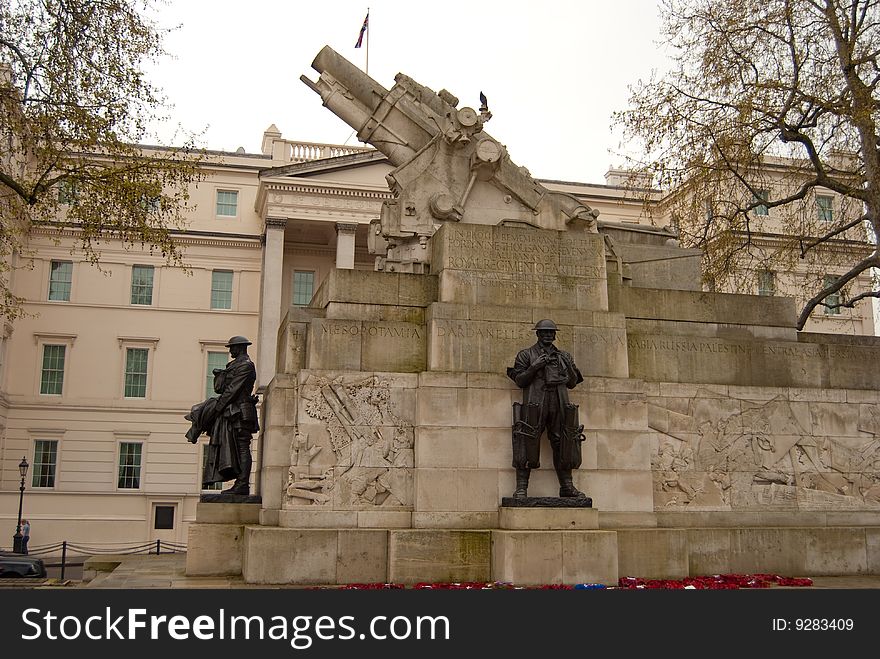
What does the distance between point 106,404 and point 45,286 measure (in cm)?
734

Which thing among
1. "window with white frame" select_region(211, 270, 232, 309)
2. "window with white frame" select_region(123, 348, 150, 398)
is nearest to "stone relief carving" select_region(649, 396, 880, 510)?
"window with white frame" select_region(123, 348, 150, 398)

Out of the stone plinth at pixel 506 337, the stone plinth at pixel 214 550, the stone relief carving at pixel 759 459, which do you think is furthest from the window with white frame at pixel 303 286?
the stone relief carving at pixel 759 459

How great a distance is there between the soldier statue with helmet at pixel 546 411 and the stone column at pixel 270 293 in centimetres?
3564

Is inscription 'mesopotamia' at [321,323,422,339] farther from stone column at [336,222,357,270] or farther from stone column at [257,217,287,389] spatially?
stone column at [336,222,357,270]

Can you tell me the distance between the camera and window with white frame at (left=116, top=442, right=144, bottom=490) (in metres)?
48.6

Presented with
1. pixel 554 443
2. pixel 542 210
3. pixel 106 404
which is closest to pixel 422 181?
pixel 542 210

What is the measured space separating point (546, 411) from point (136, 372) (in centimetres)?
4187

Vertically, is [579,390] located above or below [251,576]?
above

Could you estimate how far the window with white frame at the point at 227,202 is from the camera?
176 feet

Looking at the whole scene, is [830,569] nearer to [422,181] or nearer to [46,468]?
[422,181]

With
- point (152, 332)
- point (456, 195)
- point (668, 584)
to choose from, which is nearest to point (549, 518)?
point (668, 584)

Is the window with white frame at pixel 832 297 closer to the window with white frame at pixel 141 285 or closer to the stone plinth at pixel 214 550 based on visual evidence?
the stone plinth at pixel 214 550

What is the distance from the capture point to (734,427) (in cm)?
1462

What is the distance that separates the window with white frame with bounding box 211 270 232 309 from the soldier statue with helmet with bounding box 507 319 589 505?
41.7m
